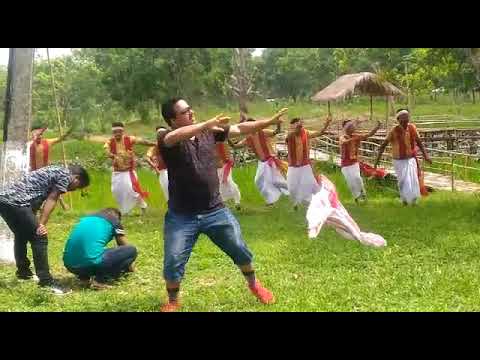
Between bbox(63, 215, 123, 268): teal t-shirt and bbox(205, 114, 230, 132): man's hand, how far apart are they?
1446mm

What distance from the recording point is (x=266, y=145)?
10.1 meters

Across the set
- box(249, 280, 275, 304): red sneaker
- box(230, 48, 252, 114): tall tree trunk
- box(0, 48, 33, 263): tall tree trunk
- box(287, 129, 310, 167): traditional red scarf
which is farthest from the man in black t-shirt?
box(230, 48, 252, 114): tall tree trunk

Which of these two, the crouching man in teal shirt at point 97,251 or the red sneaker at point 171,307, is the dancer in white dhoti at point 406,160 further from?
the red sneaker at point 171,307

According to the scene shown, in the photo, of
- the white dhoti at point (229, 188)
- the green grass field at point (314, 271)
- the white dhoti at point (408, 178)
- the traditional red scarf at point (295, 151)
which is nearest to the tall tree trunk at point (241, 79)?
the white dhoti at point (229, 188)

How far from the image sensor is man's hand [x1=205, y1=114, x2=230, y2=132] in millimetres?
4164

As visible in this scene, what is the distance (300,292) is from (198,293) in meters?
0.83

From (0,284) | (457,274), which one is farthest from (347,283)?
(0,284)

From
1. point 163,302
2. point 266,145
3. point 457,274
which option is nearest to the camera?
point 163,302

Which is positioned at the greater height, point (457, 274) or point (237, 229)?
point (237, 229)

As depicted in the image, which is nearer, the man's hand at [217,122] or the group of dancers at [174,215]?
the man's hand at [217,122]

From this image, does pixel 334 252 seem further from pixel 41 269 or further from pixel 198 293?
pixel 41 269

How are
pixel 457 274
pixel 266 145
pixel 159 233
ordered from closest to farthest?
pixel 457 274, pixel 159 233, pixel 266 145

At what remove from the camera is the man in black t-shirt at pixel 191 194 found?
14.8 feet

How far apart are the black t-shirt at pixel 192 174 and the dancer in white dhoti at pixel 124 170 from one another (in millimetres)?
4661
